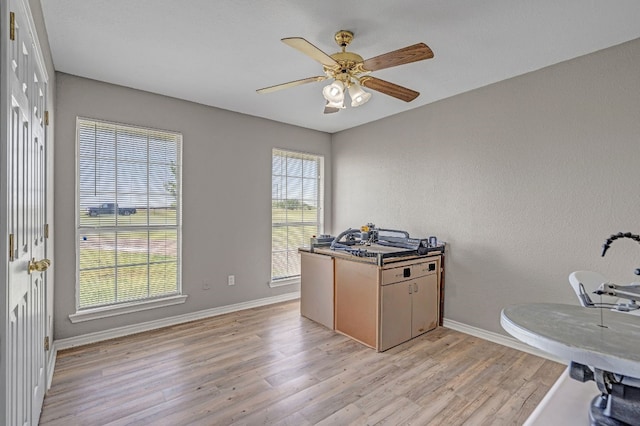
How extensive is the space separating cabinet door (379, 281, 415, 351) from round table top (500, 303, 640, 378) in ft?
5.30

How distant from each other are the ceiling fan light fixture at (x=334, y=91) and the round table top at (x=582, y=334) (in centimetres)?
169

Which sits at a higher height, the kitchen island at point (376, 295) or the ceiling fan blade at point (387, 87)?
the ceiling fan blade at point (387, 87)

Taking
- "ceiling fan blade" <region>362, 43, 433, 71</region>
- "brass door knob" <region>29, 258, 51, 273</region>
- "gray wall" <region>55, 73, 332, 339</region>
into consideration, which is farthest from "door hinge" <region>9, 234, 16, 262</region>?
"gray wall" <region>55, 73, 332, 339</region>

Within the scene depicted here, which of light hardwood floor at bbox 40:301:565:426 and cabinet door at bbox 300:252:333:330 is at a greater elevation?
cabinet door at bbox 300:252:333:330

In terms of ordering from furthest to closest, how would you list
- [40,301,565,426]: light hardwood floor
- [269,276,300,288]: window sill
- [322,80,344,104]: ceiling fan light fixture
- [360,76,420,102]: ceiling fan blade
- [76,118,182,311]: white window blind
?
[269,276,300,288]: window sill
[76,118,182,311]: white window blind
[360,76,420,102]: ceiling fan blade
[322,80,344,104]: ceiling fan light fixture
[40,301,565,426]: light hardwood floor

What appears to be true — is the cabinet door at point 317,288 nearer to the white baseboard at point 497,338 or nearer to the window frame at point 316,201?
the window frame at point 316,201

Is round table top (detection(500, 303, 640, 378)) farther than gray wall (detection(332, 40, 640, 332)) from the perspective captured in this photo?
No

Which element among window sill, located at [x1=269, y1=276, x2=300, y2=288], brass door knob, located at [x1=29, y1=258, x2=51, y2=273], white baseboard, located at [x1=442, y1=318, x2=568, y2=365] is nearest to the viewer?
brass door knob, located at [x1=29, y1=258, x2=51, y2=273]

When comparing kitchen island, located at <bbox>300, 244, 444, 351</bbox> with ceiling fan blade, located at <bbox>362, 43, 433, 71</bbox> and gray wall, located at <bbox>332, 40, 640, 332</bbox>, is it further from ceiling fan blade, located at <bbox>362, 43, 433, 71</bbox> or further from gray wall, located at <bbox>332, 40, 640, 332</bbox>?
ceiling fan blade, located at <bbox>362, 43, 433, 71</bbox>

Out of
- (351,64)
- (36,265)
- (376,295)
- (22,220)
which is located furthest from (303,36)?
(376,295)

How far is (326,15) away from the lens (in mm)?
2053

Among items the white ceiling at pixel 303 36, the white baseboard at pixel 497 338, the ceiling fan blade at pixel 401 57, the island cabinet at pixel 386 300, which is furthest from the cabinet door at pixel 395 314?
the white ceiling at pixel 303 36

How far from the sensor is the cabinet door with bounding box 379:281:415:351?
291cm

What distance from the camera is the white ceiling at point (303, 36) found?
1975mm
